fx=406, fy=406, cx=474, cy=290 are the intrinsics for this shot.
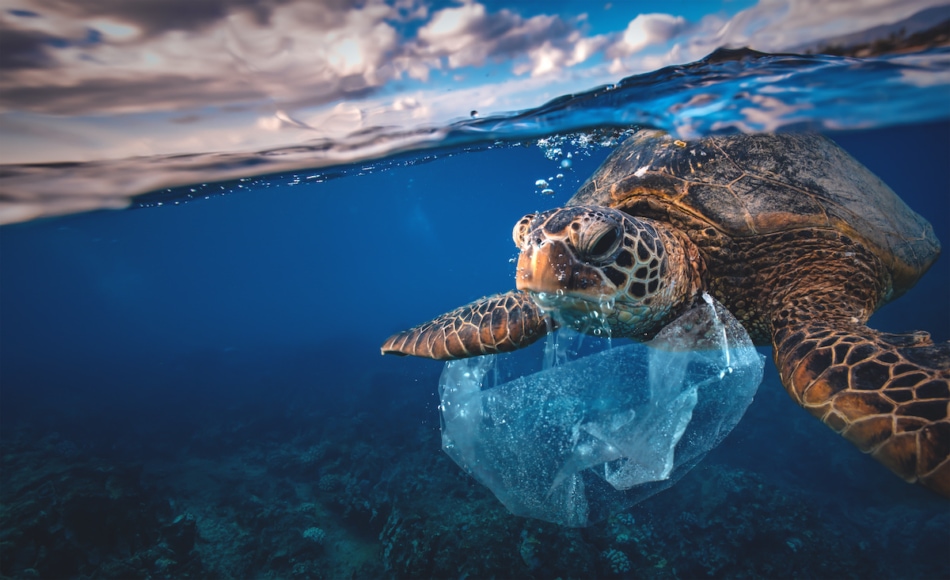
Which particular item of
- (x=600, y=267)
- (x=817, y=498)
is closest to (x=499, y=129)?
(x=600, y=267)

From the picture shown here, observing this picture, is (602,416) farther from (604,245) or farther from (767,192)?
(767,192)

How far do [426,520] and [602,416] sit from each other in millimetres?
3067

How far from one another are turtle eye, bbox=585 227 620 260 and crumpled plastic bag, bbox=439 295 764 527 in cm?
99

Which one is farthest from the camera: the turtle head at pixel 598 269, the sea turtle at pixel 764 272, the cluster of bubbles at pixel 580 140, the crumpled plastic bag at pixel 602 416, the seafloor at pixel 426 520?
the cluster of bubbles at pixel 580 140

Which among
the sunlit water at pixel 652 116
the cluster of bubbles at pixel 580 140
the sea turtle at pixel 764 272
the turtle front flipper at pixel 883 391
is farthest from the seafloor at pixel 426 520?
the cluster of bubbles at pixel 580 140

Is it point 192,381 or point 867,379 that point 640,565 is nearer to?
point 867,379

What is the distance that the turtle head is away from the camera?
2.09 m

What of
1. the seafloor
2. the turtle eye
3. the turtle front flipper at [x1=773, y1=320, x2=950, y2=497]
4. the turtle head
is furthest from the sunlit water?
the seafloor

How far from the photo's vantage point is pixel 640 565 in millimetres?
4586

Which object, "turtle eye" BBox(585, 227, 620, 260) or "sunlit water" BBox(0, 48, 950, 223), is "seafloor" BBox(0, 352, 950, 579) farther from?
"sunlit water" BBox(0, 48, 950, 223)

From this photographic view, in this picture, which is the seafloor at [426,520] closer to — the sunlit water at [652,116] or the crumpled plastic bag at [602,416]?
the crumpled plastic bag at [602,416]

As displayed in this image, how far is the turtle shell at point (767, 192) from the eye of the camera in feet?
9.28

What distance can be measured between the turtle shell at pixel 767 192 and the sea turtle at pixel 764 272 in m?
0.01

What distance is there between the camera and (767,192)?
293cm
